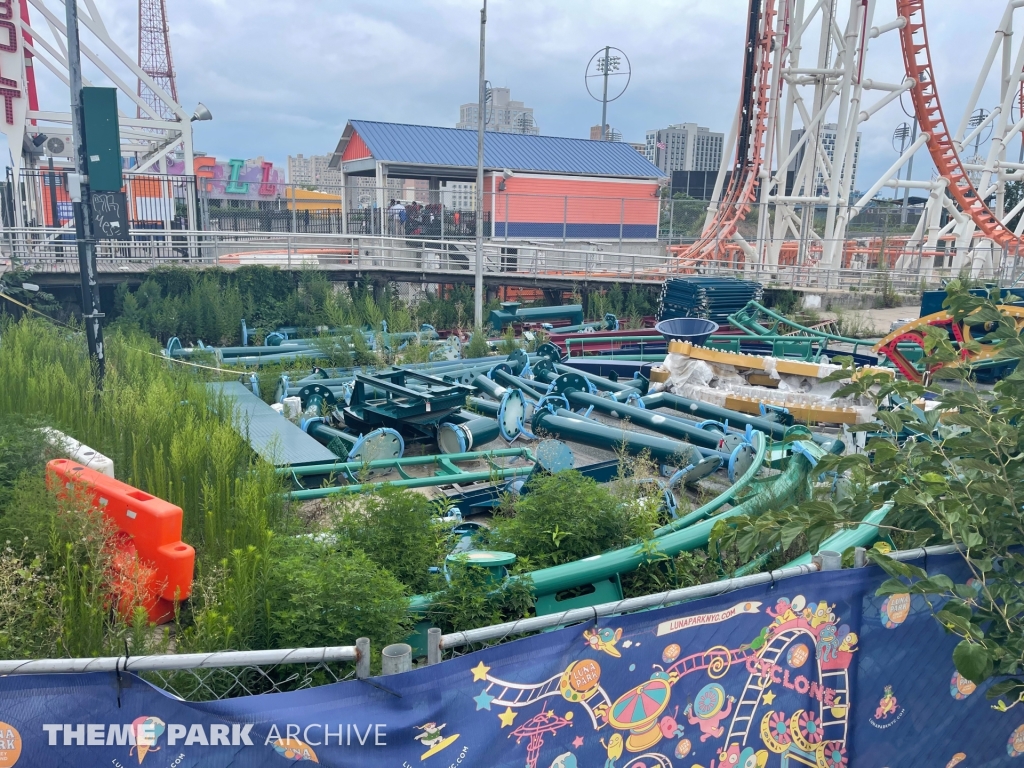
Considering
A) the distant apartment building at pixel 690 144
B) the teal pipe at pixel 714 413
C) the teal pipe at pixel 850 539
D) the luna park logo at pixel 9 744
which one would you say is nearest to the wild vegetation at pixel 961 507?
the teal pipe at pixel 850 539

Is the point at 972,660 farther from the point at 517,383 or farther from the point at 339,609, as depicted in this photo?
the point at 517,383

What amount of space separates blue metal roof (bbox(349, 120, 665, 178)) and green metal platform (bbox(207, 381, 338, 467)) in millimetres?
20267

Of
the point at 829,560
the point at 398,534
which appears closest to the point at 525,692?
the point at 829,560

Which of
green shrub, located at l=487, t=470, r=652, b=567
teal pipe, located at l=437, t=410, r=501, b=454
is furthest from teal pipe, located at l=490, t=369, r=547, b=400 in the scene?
green shrub, located at l=487, t=470, r=652, b=567

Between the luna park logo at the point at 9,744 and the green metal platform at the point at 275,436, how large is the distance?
13.7 feet

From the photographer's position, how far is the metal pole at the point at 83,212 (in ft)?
24.8

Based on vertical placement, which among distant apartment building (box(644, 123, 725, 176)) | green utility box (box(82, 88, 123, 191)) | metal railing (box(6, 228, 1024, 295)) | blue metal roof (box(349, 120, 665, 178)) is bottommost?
metal railing (box(6, 228, 1024, 295))

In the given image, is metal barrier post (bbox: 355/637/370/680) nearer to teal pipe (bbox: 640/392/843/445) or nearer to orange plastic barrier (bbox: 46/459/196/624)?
orange plastic barrier (bbox: 46/459/196/624)

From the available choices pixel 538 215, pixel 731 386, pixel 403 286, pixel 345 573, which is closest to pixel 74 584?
pixel 345 573

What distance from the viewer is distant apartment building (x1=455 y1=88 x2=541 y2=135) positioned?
40.0m

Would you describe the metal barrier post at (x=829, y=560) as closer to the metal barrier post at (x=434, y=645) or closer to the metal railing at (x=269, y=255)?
the metal barrier post at (x=434, y=645)

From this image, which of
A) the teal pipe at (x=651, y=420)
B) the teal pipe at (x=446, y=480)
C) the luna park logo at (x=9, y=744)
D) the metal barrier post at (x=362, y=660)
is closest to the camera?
the luna park logo at (x=9, y=744)

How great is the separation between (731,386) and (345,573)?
980cm

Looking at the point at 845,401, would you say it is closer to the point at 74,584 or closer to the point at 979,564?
the point at 979,564
